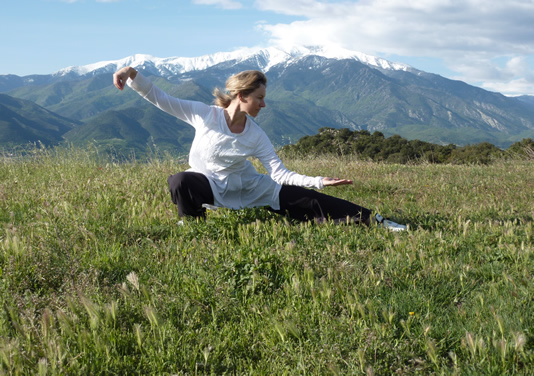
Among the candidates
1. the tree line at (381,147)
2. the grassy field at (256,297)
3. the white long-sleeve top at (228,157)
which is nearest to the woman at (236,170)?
the white long-sleeve top at (228,157)

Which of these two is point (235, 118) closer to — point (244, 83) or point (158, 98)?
point (244, 83)

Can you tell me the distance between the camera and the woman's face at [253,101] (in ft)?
18.7

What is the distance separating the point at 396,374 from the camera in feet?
8.50

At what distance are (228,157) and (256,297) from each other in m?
2.88

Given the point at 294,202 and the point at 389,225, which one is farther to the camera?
the point at 294,202

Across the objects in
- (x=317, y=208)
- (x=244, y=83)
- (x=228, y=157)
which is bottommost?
(x=317, y=208)

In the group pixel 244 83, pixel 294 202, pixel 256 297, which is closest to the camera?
pixel 256 297

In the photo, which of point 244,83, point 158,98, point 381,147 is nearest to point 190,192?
point 158,98

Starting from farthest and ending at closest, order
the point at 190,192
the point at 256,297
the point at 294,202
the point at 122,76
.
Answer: the point at 294,202 < the point at 190,192 < the point at 122,76 < the point at 256,297

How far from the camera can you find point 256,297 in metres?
3.48

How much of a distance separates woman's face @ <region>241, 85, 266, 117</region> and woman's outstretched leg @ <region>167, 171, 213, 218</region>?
42.7 inches

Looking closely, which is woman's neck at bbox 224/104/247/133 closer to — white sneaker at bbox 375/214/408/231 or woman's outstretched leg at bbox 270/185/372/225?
woman's outstretched leg at bbox 270/185/372/225

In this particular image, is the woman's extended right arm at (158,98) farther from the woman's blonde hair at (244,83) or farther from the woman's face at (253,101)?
the woman's face at (253,101)

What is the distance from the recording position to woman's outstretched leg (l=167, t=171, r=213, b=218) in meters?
5.81
